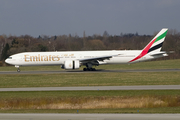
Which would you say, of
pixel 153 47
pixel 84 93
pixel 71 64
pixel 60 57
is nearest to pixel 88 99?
pixel 84 93

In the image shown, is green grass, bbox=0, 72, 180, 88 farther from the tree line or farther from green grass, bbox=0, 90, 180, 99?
the tree line

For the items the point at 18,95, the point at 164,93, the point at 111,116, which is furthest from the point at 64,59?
the point at 111,116

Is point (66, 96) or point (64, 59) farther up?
point (64, 59)

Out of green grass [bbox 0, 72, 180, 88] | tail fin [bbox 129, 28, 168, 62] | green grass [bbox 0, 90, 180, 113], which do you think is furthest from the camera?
tail fin [bbox 129, 28, 168, 62]

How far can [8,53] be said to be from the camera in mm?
83250

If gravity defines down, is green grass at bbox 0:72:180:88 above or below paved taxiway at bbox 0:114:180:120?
above

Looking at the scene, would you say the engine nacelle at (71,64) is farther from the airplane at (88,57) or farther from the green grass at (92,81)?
the green grass at (92,81)

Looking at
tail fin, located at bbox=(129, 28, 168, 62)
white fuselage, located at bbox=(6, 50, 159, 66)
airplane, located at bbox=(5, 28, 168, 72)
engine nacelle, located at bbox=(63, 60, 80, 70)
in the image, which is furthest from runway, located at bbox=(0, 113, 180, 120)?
tail fin, located at bbox=(129, 28, 168, 62)

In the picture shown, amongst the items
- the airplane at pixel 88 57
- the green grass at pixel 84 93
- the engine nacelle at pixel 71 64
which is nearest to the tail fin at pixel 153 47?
the airplane at pixel 88 57

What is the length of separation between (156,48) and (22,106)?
30.5m

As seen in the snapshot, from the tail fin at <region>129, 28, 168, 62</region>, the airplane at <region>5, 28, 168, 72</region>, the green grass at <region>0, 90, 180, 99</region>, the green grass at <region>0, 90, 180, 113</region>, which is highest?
the tail fin at <region>129, 28, 168, 62</region>

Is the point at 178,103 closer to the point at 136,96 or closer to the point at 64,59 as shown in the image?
the point at 136,96

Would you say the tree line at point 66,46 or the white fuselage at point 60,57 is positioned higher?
the tree line at point 66,46

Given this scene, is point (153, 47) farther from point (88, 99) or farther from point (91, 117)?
point (91, 117)
